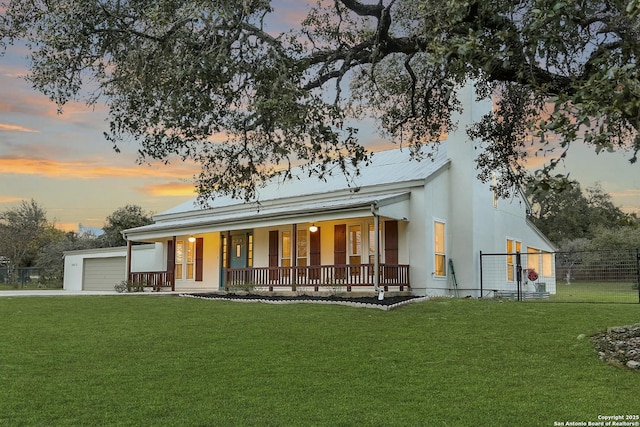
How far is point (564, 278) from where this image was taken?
25.7m

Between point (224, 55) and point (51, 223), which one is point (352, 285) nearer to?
point (224, 55)

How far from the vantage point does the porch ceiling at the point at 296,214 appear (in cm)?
1755

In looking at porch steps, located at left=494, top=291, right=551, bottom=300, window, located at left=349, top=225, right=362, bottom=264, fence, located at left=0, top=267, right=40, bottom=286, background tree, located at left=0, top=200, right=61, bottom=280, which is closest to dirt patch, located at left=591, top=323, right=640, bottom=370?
porch steps, located at left=494, top=291, right=551, bottom=300

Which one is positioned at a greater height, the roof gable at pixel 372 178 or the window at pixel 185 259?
the roof gable at pixel 372 178

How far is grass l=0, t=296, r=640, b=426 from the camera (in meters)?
5.62

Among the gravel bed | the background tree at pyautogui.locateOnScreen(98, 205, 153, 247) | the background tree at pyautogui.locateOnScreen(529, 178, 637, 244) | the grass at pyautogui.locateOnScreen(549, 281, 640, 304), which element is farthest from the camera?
the background tree at pyautogui.locateOnScreen(529, 178, 637, 244)

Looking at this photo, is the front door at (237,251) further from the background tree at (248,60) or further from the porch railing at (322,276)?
the background tree at (248,60)

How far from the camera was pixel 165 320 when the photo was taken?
1202cm

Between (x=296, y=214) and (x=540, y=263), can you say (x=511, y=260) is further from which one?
(x=296, y=214)

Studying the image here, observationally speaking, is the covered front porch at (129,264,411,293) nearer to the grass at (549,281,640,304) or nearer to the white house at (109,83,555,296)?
the white house at (109,83,555,296)

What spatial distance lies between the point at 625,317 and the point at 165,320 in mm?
9202

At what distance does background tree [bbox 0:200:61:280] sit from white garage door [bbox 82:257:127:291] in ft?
56.6

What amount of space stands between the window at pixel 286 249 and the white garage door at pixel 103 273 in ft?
36.1

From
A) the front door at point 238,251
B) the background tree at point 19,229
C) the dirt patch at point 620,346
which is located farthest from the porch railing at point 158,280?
the background tree at point 19,229
